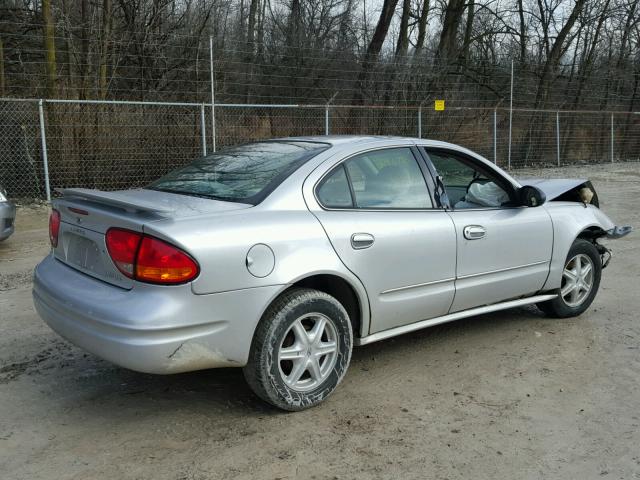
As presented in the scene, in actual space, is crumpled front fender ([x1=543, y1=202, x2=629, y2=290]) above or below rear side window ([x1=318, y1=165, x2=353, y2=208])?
below

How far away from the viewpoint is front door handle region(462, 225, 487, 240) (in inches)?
172

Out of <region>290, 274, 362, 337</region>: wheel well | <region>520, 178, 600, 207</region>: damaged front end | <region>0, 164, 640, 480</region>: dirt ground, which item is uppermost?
<region>520, 178, 600, 207</region>: damaged front end

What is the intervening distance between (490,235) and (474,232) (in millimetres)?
175

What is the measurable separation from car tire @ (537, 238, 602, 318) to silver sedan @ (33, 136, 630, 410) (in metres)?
0.32

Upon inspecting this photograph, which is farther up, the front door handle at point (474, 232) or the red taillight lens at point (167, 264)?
the red taillight lens at point (167, 264)

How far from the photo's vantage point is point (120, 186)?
40.4 ft

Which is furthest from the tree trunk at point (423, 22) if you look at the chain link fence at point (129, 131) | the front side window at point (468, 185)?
the front side window at point (468, 185)

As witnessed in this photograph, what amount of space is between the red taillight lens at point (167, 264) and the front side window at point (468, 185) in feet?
6.97

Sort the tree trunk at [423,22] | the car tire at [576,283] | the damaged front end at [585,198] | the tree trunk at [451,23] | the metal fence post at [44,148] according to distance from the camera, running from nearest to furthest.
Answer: the car tire at [576,283] → the damaged front end at [585,198] → the metal fence post at [44,148] → the tree trunk at [451,23] → the tree trunk at [423,22]

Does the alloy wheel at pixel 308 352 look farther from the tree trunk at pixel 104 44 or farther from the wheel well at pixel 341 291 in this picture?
the tree trunk at pixel 104 44

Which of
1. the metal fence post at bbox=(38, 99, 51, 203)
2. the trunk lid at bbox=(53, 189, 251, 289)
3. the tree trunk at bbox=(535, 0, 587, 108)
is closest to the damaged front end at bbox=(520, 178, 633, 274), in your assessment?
the trunk lid at bbox=(53, 189, 251, 289)

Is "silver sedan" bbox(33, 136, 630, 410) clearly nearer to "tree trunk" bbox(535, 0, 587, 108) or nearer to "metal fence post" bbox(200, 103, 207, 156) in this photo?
"metal fence post" bbox(200, 103, 207, 156)

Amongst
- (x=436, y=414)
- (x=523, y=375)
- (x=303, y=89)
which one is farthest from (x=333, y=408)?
(x=303, y=89)

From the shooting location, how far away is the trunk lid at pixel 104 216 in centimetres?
333
